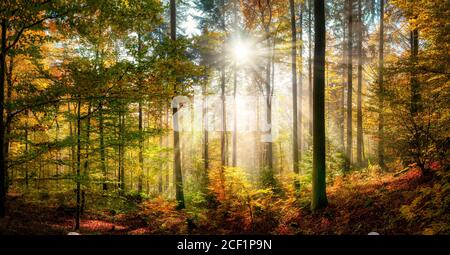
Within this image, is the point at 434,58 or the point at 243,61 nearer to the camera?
the point at 434,58

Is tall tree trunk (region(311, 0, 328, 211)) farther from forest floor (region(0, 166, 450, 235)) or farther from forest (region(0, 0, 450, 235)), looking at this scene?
forest floor (region(0, 166, 450, 235))

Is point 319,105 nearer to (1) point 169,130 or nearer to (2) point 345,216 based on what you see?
(2) point 345,216

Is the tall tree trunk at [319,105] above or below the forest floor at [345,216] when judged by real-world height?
above

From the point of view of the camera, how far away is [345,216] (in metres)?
8.20

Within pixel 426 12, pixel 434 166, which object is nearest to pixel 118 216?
pixel 434 166

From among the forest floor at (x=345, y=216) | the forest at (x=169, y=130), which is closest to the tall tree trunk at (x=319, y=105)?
the forest at (x=169, y=130)

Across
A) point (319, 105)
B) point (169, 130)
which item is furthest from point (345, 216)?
point (169, 130)

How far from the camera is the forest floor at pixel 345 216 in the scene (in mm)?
6352

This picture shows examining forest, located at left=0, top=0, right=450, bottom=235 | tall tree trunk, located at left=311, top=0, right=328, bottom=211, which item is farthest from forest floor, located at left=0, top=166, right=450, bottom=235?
tall tree trunk, located at left=311, top=0, right=328, bottom=211

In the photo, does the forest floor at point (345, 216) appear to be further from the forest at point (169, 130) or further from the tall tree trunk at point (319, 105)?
the tall tree trunk at point (319, 105)

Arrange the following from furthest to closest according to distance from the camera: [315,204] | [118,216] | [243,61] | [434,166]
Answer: [243,61] < [118,216] < [315,204] < [434,166]

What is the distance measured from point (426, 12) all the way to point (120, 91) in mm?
8595

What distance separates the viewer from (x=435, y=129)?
754 centimetres
